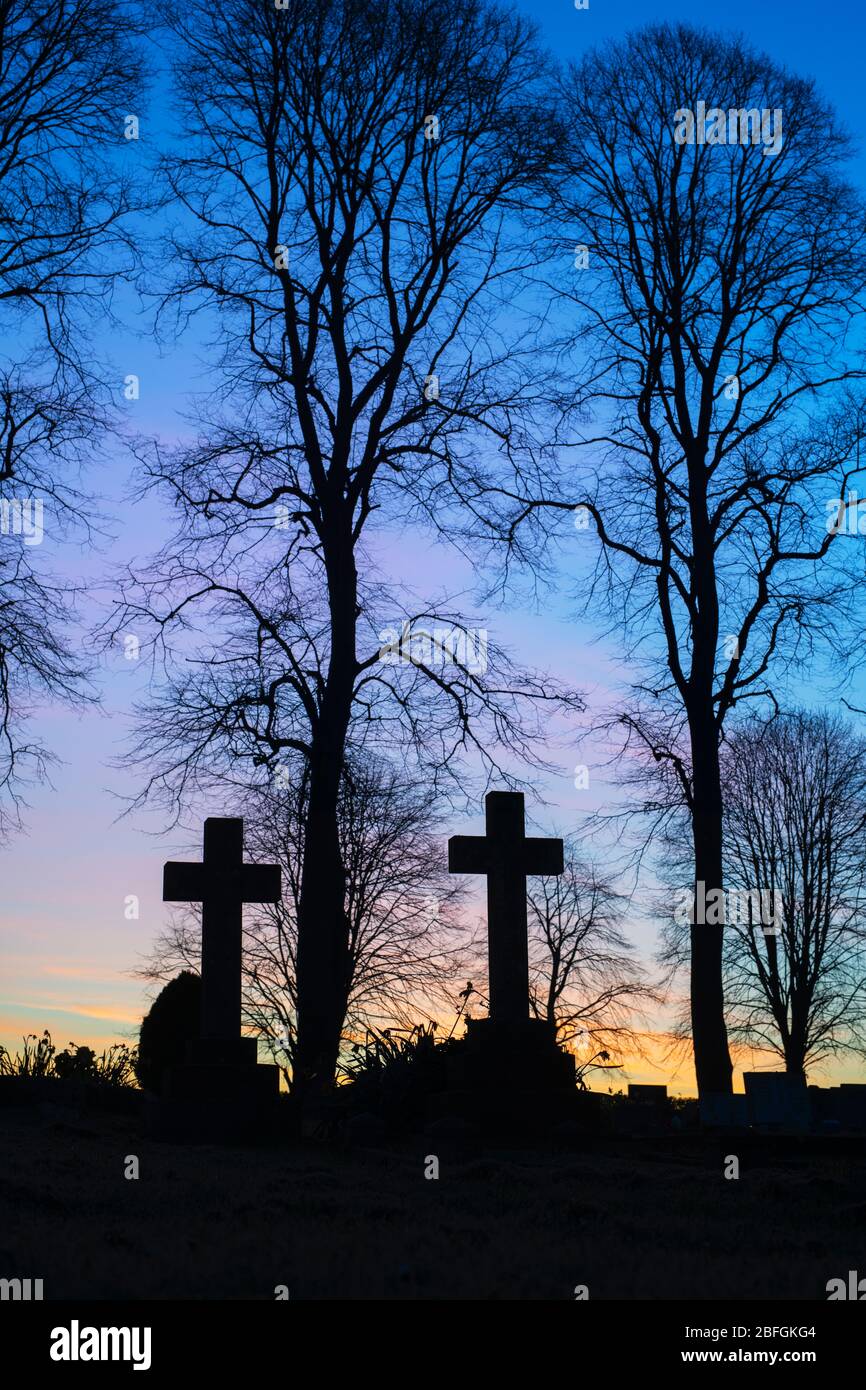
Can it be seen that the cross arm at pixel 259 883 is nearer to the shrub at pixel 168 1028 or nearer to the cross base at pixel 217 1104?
the cross base at pixel 217 1104

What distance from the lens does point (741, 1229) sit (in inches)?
301

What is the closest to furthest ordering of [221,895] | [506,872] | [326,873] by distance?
[506,872] → [221,895] → [326,873]

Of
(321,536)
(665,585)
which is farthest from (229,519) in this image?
(665,585)

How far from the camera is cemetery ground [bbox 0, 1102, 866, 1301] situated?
18.6 feet

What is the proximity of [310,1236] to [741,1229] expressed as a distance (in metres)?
2.46

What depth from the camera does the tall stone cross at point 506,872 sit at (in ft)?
46.2

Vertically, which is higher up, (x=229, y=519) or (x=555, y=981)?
(x=229, y=519)

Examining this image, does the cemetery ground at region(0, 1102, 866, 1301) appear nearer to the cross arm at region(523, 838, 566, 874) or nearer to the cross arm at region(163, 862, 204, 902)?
the cross arm at region(163, 862, 204, 902)

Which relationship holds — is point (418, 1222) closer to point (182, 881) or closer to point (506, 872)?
point (506, 872)

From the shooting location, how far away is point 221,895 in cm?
1460

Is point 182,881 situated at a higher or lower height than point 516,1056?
higher

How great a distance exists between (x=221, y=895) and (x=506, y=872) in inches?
115

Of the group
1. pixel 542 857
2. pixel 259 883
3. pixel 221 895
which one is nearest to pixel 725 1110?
pixel 542 857
